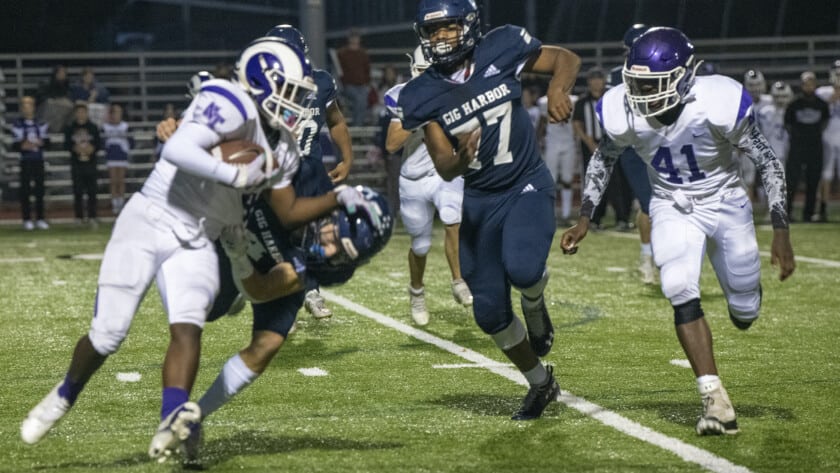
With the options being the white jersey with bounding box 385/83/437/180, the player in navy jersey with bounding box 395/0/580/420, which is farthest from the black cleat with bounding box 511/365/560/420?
the white jersey with bounding box 385/83/437/180

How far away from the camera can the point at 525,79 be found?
18766mm

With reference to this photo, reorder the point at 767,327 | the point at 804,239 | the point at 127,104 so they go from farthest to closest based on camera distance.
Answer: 1. the point at 127,104
2. the point at 804,239
3. the point at 767,327

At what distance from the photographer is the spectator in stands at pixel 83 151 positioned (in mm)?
15422

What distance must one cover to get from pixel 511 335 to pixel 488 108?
34.7 inches

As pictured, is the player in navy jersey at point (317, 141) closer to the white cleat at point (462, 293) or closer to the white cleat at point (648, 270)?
the white cleat at point (462, 293)

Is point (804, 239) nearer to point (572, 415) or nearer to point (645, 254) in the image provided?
point (645, 254)

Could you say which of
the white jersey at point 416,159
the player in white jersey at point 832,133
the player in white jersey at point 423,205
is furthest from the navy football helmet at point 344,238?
the player in white jersey at point 832,133

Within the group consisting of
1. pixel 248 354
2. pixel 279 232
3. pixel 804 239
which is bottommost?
pixel 804 239

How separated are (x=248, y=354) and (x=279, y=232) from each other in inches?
16.4

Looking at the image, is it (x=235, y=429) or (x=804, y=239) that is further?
(x=804, y=239)

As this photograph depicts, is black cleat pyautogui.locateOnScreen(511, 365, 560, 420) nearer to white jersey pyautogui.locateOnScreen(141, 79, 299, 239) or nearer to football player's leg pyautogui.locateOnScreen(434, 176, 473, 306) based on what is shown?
→ white jersey pyautogui.locateOnScreen(141, 79, 299, 239)

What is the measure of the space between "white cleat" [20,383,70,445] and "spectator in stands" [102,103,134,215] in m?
12.6

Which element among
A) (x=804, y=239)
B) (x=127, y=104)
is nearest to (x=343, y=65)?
(x=127, y=104)

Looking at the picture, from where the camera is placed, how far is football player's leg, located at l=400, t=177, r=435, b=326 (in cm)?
774
